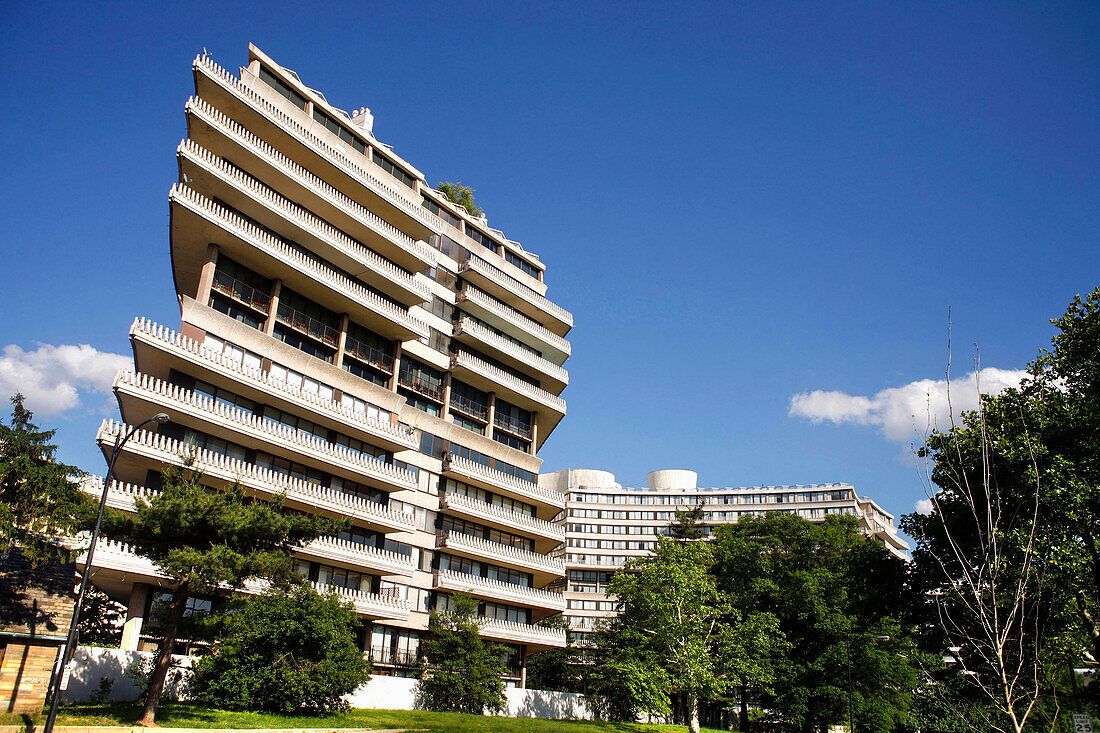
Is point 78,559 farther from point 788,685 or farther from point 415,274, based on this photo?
point 788,685

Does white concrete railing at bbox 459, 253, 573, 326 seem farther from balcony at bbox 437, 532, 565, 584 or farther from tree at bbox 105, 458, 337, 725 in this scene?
tree at bbox 105, 458, 337, 725

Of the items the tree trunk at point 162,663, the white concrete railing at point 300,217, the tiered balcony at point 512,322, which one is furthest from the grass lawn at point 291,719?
the tiered balcony at point 512,322

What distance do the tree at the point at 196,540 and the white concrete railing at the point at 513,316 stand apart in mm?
30778

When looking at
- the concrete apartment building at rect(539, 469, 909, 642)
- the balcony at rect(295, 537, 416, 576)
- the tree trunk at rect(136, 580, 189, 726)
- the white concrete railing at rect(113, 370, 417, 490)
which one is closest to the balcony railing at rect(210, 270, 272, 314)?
the white concrete railing at rect(113, 370, 417, 490)

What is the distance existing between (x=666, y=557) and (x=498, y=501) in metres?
14.2

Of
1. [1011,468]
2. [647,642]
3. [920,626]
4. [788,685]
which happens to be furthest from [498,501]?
[1011,468]

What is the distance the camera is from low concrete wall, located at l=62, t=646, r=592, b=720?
94.7ft

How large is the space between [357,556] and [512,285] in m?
25.2

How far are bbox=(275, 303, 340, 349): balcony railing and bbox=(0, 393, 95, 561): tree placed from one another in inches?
494

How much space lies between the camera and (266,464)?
39875mm

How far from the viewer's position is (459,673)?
39.6m

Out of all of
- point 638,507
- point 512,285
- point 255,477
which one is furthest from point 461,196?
point 638,507

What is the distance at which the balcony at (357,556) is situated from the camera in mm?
39500

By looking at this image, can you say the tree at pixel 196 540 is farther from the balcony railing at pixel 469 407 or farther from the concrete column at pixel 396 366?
the balcony railing at pixel 469 407
